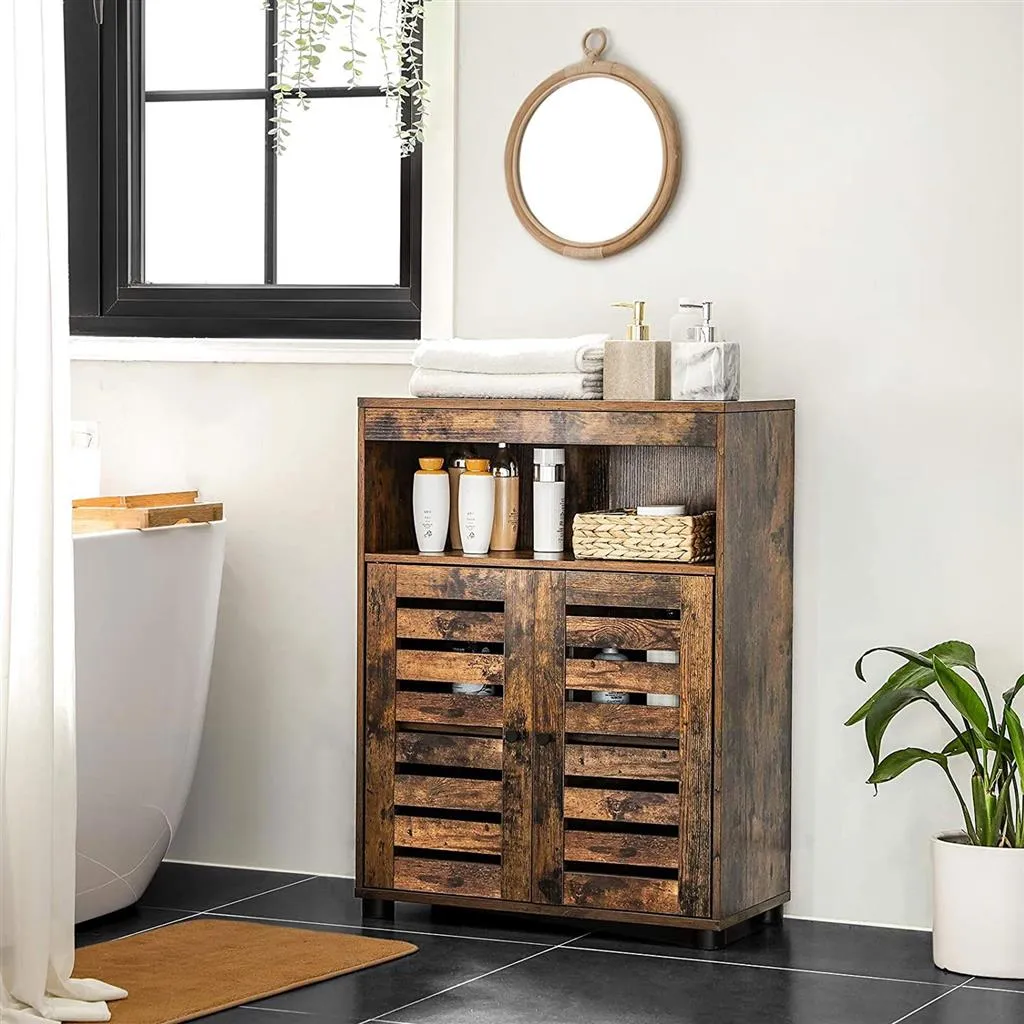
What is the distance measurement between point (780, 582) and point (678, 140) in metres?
0.84

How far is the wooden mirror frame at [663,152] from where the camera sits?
3381mm

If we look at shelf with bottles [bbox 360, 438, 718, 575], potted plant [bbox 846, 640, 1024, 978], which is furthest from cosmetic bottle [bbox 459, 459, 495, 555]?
potted plant [bbox 846, 640, 1024, 978]

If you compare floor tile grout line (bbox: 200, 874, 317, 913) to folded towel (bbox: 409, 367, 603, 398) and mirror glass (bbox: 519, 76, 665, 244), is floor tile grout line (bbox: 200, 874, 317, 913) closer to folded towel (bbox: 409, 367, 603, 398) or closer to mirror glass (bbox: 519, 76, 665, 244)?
folded towel (bbox: 409, 367, 603, 398)

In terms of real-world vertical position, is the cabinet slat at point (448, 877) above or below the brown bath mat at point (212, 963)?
above

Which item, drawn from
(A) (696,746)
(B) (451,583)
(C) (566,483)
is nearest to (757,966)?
(A) (696,746)

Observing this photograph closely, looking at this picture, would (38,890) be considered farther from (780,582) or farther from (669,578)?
(780,582)

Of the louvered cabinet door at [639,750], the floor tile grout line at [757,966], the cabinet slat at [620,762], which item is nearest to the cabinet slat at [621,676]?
the louvered cabinet door at [639,750]

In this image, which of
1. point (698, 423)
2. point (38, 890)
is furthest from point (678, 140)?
point (38, 890)

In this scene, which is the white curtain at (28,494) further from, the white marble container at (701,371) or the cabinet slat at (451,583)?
the white marble container at (701,371)

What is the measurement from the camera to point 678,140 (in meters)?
3.39

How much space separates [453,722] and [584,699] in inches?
9.4

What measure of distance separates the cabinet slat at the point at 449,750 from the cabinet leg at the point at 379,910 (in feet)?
0.92

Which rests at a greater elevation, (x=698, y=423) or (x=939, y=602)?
(x=698, y=423)

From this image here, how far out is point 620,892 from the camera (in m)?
3.13
